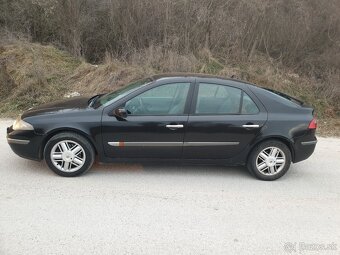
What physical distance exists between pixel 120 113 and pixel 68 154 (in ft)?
2.97

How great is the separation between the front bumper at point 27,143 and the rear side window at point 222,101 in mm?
2226

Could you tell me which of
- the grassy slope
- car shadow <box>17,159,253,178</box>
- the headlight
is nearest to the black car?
the headlight

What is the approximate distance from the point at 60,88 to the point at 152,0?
3.93 meters

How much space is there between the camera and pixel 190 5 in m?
11.6

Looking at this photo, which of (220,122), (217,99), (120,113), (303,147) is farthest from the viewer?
(303,147)

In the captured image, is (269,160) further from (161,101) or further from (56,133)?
(56,133)

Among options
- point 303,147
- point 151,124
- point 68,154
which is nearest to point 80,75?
point 68,154

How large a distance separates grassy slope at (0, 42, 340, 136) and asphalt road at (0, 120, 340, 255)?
3.91m

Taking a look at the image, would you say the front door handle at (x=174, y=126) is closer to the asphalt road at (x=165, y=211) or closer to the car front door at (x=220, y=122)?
the car front door at (x=220, y=122)

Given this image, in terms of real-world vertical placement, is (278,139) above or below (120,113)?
below

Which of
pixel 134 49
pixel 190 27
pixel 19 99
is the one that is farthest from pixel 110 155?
pixel 190 27

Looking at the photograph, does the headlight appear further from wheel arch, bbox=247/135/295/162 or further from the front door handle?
wheel arch, bbox=247/135/295/162

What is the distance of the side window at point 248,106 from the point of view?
5.52m

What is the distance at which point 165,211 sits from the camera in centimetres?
453
